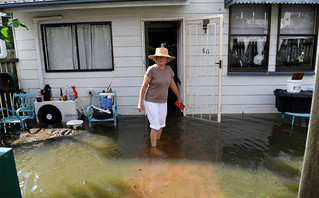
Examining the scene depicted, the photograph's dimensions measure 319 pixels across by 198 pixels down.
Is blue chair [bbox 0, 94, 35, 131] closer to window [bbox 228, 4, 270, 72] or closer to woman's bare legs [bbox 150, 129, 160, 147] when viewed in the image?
woman's bare legs [bbox 150, 129, 160, 147]

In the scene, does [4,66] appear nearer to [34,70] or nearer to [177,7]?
[34,70]

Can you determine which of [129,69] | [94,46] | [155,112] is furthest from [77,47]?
[155,112]

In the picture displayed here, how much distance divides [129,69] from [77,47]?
4.49ft

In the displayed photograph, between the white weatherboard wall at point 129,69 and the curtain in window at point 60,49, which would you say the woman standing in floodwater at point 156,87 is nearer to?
the white weatherboard wall at point 129,69

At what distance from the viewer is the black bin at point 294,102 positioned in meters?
4.66

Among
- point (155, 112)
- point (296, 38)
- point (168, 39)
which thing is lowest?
point (155, 112)

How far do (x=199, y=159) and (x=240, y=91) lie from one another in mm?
2769

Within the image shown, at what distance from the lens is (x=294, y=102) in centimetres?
478

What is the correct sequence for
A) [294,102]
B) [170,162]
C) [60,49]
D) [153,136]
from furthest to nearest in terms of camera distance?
[60,49]
[294,102]
[153,136]
[170,162]

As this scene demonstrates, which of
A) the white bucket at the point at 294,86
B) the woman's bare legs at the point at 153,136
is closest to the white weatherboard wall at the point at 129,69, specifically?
the white bucket at the point at 294,86

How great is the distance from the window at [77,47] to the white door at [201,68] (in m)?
1.84

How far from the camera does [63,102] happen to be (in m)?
5.14

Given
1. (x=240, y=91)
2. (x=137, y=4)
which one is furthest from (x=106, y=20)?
(x=240, y=91)

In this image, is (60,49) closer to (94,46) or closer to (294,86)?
(94,46)
